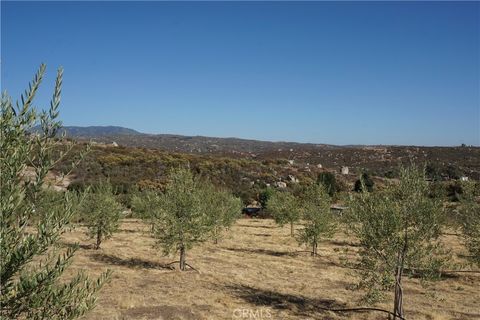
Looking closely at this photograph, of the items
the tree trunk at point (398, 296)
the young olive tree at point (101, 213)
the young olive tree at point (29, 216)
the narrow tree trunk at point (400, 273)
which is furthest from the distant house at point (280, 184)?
the young olive tree at point (29, 216)

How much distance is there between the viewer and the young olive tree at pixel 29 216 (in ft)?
17.8

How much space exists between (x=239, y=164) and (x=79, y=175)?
35.1m

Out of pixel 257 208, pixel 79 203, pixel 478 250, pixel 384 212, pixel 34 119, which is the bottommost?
pixel 257 208

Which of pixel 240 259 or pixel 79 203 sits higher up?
pixel 79 203

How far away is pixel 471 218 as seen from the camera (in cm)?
2469

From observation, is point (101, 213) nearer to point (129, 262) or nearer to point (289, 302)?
point (129, 262)

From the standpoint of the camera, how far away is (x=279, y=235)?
45031 millimetres

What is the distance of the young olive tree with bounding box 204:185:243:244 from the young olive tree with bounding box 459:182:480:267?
18.3m

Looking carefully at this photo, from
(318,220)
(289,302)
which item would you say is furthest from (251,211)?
(289,302)

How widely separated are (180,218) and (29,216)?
19.2m

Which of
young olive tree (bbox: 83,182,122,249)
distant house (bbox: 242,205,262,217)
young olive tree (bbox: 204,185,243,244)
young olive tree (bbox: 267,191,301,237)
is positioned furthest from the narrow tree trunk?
distant house (bbox: 242,205,262,217)

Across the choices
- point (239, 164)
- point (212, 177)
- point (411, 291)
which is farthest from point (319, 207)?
point (239, 164)

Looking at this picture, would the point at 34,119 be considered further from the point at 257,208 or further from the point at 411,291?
the point at 257,208

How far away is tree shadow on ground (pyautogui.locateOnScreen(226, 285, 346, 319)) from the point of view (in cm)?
1836
